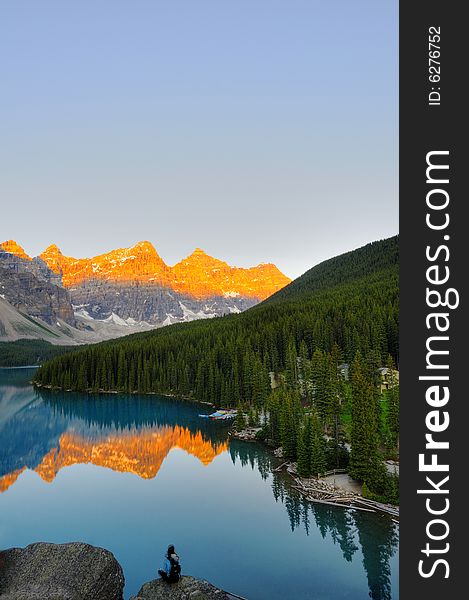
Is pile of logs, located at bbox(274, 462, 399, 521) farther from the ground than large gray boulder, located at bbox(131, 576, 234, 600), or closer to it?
closer to it

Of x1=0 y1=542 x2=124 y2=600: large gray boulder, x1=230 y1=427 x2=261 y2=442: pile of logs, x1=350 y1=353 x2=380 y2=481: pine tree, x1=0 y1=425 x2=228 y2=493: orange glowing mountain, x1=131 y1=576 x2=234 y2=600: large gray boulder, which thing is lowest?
x1=0 y1=425 x2=228 y2=493: orange glowing mountain

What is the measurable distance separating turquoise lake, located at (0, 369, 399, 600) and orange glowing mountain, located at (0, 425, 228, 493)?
0.21m

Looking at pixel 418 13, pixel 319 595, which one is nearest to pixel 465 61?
pixel 418 13

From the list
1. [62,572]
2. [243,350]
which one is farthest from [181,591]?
[243,350]

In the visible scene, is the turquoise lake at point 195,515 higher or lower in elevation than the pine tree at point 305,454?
lower

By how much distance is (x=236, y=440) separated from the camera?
78.9 meters

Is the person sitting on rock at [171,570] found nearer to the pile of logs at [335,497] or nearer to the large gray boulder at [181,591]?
the large gray boulder at [181,591]

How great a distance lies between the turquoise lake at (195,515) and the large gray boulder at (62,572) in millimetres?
6048

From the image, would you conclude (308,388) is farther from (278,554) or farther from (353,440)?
(278,554)

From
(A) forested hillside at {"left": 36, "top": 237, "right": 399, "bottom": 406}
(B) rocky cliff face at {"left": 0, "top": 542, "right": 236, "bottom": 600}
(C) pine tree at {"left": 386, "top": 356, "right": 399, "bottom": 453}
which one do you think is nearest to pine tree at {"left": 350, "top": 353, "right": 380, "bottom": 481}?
(C) pine tree at {"left": 386, "top": 356, "right": 399, "bottom": 453}

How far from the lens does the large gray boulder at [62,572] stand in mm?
23719

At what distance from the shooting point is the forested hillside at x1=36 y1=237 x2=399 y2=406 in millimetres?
116062

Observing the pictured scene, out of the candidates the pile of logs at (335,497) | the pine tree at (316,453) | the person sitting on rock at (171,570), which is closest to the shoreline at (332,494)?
the pile of logs at (335,497)

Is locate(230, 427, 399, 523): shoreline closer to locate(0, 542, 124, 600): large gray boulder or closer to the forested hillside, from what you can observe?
locate(0, 542, 124, 600): large gray boulder
